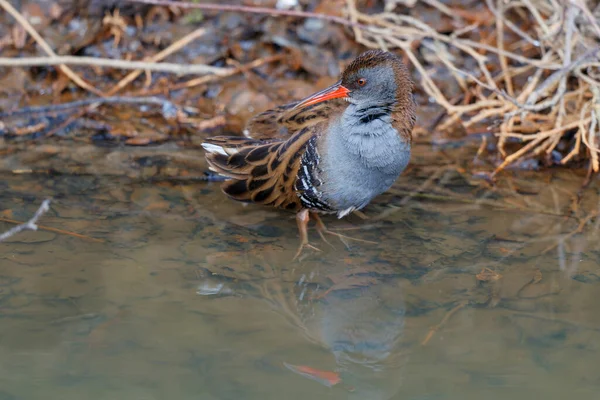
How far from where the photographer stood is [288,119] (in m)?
3.72

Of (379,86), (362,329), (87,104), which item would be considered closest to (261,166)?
(379,86)

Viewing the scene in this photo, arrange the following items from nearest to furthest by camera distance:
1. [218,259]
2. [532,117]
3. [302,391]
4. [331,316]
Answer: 1. [302,391]
2. [331,316]
3. [218,259]
4. [532,117]

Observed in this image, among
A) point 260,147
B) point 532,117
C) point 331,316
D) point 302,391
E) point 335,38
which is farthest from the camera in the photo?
point 335,38

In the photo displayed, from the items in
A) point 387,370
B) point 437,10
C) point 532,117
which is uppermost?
point 437,10

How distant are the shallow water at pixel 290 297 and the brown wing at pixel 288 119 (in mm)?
420

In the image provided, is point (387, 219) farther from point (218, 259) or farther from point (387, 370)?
point (387, 370)

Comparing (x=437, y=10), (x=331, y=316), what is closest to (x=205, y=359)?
(x=331, y=316)

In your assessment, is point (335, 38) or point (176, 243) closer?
point (176, 243)

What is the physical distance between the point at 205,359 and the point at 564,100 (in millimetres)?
3014

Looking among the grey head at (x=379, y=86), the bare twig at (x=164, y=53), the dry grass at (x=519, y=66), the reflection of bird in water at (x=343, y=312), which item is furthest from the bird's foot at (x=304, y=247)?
the bare twig at (x=164, y=53)

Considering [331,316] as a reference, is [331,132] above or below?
above

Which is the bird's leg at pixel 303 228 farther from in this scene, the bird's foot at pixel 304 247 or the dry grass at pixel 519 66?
the dry grass at pixel 519 66

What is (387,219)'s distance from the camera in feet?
12.6

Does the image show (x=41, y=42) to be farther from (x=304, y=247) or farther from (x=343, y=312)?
(x=343, y=312)
